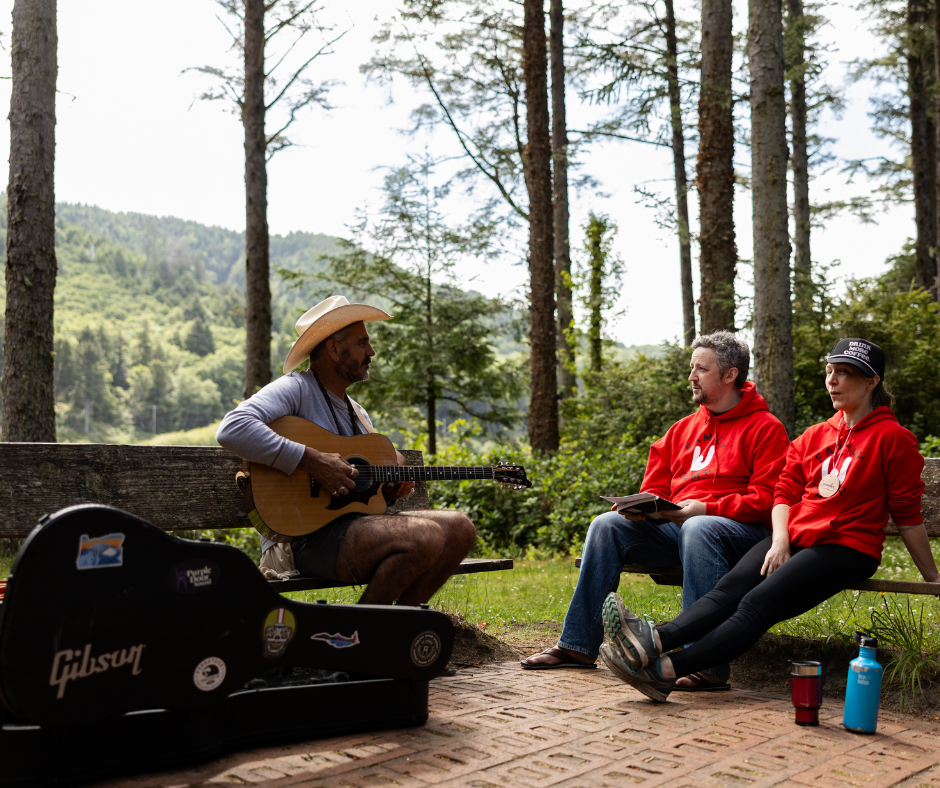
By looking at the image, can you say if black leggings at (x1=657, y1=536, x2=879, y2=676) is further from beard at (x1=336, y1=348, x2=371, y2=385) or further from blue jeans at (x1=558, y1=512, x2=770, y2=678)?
beard at (x1=336, y1=348, x2=371, y2=385)

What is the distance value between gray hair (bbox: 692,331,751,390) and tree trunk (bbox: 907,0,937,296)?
53.1 feet

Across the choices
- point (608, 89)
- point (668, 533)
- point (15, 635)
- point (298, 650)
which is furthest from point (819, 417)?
point (15, 635)

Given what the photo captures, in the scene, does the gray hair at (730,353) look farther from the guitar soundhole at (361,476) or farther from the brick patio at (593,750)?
the guitar soundhole at (361,476)

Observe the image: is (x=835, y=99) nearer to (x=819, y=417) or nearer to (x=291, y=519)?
(x=819, y=417)

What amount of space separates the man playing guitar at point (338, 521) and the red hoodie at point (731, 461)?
125cm

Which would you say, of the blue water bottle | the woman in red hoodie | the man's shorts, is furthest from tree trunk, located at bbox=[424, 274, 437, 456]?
the blue water bottle

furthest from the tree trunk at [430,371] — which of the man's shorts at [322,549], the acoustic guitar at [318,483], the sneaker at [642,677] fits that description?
the sneaker at [642,677]

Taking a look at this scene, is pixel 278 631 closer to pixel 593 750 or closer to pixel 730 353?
pixel 593 750

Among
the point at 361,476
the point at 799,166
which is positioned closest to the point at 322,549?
the point at 361,476

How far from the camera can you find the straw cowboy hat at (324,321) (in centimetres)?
399

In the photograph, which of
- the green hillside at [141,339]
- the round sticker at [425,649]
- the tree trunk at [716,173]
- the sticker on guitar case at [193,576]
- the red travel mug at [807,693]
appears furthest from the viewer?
the green hillside at [141,339]

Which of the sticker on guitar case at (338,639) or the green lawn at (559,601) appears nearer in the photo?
the sticker on guitar case at (338,639)

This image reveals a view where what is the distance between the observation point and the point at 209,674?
251cm

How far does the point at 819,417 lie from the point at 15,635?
1136 cm
